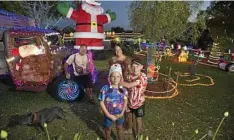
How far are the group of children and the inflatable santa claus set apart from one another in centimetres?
834

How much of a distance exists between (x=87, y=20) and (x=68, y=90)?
20.0ft

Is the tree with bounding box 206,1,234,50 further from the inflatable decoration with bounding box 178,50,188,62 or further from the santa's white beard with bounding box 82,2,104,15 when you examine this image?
the santa's white beard with bounding box 82,2,104,15

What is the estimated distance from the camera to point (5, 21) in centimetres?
1165

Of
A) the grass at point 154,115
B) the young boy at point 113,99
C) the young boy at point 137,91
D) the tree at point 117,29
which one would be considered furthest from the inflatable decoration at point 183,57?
the tree at point 117,29

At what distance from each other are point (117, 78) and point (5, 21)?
353 inches

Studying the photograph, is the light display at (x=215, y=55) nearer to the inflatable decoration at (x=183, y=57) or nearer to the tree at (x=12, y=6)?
the inflatable decoration at (x=183, y=57)

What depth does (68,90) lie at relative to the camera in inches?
294

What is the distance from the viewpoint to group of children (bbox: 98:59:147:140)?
14.5ft

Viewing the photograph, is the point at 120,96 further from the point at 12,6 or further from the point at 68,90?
the point at 12,6

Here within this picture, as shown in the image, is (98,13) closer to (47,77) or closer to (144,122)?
(47,77)

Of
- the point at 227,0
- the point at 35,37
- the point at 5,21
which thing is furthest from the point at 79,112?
the point at 227,0

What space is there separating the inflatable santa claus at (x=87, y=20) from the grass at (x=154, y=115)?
5.21m

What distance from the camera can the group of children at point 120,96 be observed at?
4422 mm

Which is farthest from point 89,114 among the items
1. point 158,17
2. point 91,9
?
point 91,9
